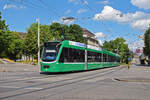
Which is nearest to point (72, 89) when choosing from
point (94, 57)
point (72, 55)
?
point (72, 55)

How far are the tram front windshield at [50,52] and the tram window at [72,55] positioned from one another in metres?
0.68

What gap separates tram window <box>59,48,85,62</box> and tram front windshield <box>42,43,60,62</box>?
0.68 meters

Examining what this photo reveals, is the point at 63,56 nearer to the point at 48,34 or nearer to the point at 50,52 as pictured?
the point at 50,52

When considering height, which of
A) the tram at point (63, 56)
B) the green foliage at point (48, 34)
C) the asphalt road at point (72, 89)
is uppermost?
the green foliage at point (48, 34)

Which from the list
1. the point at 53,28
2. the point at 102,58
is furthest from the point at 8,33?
the point at 102,58

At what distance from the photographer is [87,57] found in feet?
80.3

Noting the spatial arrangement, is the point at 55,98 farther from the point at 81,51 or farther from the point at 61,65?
the point at 81,51

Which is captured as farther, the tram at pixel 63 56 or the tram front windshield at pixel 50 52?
the tram front windshield at pixel 50 52

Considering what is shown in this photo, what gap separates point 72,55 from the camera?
67.5 feet

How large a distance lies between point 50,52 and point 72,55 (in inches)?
108

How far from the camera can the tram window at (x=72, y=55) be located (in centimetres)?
1906

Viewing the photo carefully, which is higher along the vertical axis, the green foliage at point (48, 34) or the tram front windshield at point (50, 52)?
the green foliage at point (48, 34)

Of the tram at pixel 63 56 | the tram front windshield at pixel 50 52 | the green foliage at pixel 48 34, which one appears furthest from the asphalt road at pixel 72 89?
the green foliage at pixel 48 34

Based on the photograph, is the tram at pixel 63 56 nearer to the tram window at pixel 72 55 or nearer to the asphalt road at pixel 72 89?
the tram window at pixel 72 55
